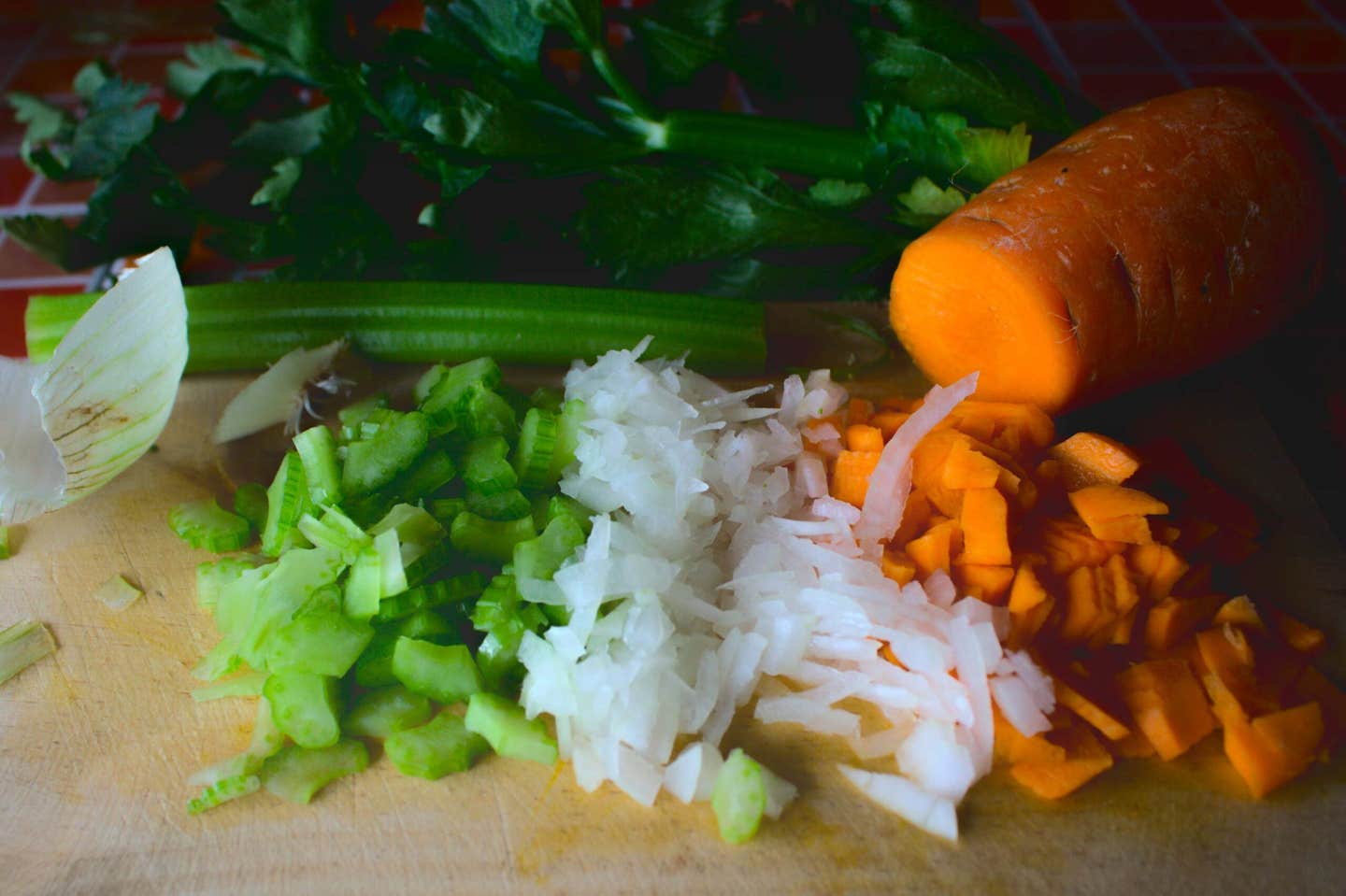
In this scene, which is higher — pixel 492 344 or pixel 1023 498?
pixel 1023 498

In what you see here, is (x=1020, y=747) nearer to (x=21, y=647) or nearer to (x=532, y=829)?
(x=532, y=829)

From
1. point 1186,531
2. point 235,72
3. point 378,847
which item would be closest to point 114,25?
A: point 235,72

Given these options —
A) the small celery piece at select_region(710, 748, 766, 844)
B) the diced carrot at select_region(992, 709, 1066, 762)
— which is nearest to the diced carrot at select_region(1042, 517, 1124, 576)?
the diced carrot at select_region(992, 709, 1066, 762)

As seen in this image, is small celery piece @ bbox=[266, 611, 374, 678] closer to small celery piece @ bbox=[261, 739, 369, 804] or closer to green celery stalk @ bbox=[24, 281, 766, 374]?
small celery piece @ bbox=[261, 739, 369, 804]

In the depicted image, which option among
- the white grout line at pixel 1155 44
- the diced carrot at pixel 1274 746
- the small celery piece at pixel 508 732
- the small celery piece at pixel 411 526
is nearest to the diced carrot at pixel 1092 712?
the diced carrot at pixel 1274 746

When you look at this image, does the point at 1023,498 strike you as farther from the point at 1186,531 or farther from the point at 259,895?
the point at 259,895

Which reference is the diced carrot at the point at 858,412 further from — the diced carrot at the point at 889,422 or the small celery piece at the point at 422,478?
the small celery piece at the point at 422,478
